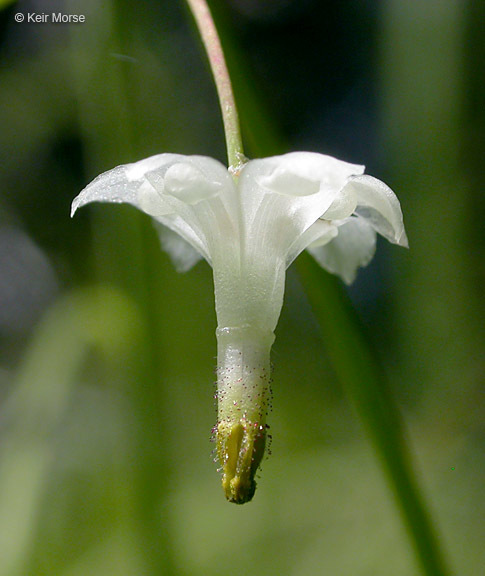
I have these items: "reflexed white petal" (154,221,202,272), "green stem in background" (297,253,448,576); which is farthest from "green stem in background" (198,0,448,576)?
"reflexed white petal" (154,221,202,272)

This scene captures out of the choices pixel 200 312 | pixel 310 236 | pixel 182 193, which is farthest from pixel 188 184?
pixel 200 312

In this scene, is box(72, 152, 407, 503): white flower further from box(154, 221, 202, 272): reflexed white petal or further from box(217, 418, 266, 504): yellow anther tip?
box(154, 221, 202, 272): reflexed white petal

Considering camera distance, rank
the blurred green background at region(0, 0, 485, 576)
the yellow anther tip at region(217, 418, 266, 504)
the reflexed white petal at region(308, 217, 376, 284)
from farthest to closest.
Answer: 1. the blurred green background at region(0, 0, 485, 576)
2. the reflexed white petal at region(308, 217, 376, 284)
3. the yellow anther tip at region(217, 418, 266, 504)

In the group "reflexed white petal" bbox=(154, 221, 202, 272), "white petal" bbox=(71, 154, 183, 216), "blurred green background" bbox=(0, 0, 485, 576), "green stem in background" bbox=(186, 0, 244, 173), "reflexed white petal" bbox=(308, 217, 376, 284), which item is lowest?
"blurred green background" bbox=(0, 0, 485, 576)

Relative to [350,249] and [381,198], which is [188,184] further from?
[350,249]

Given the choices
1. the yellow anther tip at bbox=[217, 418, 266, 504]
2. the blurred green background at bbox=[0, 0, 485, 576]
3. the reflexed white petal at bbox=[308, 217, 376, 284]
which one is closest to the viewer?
the yellow anther tip at bbox=[217, 418, 266, 504]

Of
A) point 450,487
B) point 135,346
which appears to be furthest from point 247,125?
point 450,487

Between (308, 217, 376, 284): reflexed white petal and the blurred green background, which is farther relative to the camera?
the blurred green background

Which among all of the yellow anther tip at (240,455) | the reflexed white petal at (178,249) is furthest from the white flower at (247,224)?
the reflexed white petal at (178,249)

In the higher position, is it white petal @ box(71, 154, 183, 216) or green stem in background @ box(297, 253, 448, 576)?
white petal @ box(71, 154, 183, 216)
